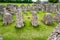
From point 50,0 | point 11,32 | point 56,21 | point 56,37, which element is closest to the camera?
point 56,37

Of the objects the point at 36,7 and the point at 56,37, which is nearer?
the point at 56,37

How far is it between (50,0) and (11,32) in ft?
125

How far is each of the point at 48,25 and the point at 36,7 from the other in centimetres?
1506

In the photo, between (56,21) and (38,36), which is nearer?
(38,36)

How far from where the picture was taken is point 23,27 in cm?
2281

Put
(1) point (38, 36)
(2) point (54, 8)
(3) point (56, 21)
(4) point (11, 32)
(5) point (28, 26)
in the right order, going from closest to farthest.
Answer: (1) point (38, 36), (4) point (11, 32), (5) point (28, 26), (3) point (56, 21), (2) point (54, 8)

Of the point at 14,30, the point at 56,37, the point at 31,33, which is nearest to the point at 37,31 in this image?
the point at 31,33

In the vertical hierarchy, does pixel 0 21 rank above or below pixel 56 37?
below

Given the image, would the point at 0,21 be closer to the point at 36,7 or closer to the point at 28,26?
the point at 28,26

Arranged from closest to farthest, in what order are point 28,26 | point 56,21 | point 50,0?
point 28,26 → point 56,21 → point 50,0

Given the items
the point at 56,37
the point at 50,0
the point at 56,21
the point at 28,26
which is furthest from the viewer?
the point at 50,0

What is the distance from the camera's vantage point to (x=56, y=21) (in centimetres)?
2631

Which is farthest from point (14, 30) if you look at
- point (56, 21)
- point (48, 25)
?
point (56, 21)

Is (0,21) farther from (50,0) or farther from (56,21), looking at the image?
(50,0)
